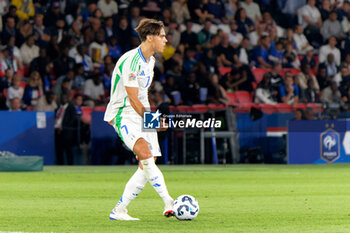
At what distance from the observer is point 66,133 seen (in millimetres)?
20641

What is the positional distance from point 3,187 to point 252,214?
19.6 ft

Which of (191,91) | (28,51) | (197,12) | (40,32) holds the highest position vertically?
(197,12)

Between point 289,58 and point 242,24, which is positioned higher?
point 242,24

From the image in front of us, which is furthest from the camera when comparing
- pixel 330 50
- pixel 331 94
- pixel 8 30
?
pixel 330 50

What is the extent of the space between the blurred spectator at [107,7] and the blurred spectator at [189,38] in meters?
2.30

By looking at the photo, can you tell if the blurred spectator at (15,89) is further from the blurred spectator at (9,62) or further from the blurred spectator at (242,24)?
the blurred spectator at (242,24)

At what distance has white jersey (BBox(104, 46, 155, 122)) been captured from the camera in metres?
8.05

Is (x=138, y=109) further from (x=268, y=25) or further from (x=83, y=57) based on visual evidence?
(x=268, y=25)

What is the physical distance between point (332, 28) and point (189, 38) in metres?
5.62

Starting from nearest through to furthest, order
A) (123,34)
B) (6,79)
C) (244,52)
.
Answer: (6,79), (123,34), (244,52)

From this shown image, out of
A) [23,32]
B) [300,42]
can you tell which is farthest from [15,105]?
[300,42]

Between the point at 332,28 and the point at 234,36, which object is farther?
the point at 332,28

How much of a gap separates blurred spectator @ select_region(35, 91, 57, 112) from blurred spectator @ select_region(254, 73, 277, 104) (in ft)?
19.4

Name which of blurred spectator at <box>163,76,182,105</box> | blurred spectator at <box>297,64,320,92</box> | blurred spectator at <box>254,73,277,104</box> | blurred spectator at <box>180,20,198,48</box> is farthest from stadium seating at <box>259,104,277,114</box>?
blurred spectator at <box>180,20,198,48</box>
